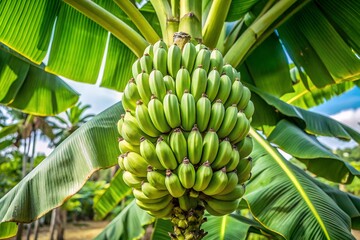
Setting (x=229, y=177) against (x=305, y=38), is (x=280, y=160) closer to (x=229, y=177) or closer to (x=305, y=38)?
(x=229, y=177)

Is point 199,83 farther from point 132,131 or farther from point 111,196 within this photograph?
point 111,196

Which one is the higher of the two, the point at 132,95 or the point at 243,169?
the point at 132,95

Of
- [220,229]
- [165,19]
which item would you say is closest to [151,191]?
[165,19]

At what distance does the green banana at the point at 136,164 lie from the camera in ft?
3.94

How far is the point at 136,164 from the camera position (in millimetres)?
1200

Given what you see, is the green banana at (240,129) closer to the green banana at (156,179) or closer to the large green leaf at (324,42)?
the green banana at (156,179)

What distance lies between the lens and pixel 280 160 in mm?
1879

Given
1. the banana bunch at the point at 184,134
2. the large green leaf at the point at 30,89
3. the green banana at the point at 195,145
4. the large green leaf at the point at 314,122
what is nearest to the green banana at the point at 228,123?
the banana bunch at the point at 184,134

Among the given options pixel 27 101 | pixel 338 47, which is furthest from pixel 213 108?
pixel 27 101

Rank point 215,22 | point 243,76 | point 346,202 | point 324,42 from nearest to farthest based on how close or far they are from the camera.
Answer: point 215,22, point 346,202, point 324,42, point 243,76

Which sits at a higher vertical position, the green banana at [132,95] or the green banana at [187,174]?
the green banana at [132,95]

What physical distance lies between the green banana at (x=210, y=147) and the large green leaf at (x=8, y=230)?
1238mm

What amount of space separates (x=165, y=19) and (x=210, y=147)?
82 centimetres

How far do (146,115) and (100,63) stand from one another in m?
1.43
